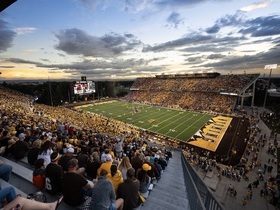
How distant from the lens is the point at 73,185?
3.88 meters

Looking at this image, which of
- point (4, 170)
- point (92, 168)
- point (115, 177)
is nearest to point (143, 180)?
point (115, 177)

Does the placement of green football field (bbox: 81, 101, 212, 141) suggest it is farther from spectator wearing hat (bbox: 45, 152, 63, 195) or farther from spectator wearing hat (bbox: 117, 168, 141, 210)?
spectator wearing hat (bbox: 45, 152, 63, 195)

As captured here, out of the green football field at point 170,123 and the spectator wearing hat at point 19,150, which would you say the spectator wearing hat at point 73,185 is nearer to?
the spectator wearing hat at point 19,150

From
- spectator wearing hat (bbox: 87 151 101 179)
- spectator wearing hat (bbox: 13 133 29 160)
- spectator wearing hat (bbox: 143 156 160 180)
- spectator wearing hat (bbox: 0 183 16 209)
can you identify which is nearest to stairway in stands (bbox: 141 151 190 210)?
spectator wearing hat (bbox: 143 156 160 180)

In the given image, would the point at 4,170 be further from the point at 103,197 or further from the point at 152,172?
the point at 152,172

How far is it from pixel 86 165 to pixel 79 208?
74.2 inches

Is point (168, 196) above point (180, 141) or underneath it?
above

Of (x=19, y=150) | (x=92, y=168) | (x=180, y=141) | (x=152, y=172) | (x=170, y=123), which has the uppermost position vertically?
(x=19, y=150)

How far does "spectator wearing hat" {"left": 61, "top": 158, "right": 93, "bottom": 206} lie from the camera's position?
3.85m

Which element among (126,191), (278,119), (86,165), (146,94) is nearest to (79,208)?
(126,191)

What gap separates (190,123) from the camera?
37.4 meters

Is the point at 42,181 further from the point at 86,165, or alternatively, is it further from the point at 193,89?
the point at 193,89

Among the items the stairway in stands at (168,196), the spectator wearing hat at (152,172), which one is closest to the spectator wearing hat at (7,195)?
the stairway in stands at (168,196)

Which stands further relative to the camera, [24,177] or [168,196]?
[168,196]
